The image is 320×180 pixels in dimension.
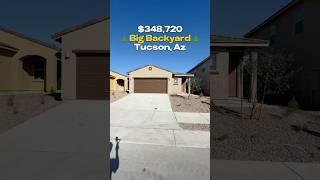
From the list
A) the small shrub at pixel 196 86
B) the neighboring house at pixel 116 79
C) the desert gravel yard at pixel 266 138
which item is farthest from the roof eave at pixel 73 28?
the small shrub at pixel 196 86

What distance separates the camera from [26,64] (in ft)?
64.2

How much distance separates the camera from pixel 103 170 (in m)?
4.82

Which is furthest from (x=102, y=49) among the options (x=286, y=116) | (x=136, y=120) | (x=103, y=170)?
(x=103, y=170)

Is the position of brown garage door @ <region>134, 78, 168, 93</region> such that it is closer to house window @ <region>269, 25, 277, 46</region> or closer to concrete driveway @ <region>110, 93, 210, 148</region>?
house window @ <region>269, 25, 277, 46</region>

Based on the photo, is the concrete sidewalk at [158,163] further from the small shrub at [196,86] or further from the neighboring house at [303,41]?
the small shrub at [196,86]

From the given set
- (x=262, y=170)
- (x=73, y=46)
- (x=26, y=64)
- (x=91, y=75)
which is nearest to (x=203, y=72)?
(x=91, y=75)

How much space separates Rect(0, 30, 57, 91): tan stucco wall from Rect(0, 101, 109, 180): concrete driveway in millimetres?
9864

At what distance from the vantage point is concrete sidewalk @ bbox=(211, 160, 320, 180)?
177 inches

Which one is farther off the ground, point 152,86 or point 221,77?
point 221,77

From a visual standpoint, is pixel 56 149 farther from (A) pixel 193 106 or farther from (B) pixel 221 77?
(B) pixel 221 77

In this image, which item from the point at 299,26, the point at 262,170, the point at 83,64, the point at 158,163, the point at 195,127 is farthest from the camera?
the point at 299,26

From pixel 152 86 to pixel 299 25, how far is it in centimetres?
1647

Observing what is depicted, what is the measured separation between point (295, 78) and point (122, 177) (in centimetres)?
1531

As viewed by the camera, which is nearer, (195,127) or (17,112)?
(195,127)
